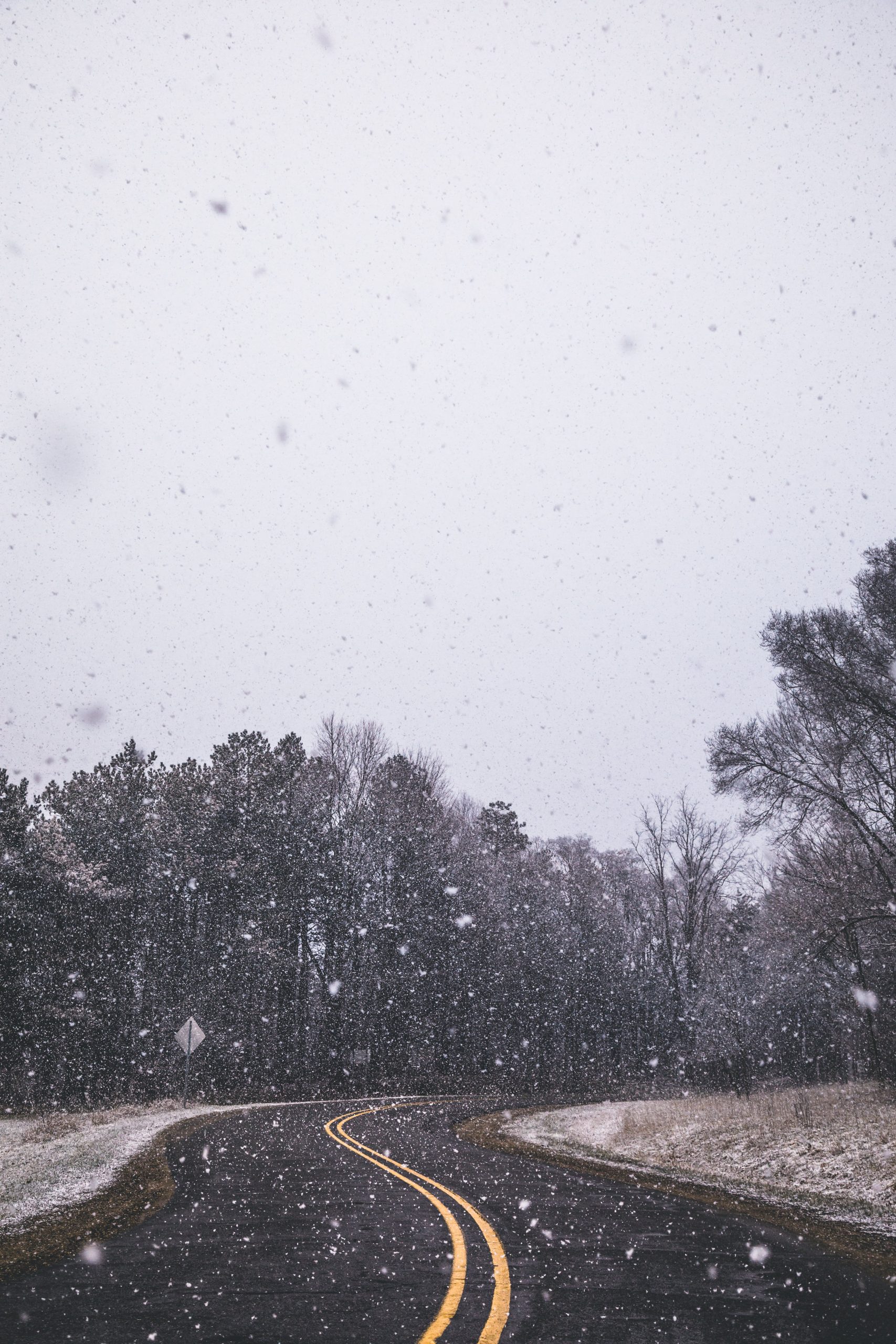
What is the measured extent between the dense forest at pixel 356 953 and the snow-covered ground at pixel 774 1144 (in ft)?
17.7

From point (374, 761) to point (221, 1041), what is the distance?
16069 mm

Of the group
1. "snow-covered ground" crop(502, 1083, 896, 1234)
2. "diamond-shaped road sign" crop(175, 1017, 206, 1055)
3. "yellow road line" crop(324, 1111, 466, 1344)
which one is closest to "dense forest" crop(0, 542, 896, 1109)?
"snow-covered ground" crop(502, 1083, 896, 1234)

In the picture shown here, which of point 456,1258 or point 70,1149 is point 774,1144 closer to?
point 456,1258

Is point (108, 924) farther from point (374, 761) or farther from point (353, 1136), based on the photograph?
point (353, 1136)

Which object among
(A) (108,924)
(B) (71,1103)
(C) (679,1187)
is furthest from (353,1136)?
(A) (108,924)

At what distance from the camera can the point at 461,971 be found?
48125 mm

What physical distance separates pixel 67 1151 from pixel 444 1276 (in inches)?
525

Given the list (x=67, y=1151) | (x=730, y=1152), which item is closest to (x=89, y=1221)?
(x=67, y=1151)

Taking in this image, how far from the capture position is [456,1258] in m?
7.44

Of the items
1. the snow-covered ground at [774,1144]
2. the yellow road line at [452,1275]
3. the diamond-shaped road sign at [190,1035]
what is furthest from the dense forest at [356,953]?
the yellow road line at [452,1275]

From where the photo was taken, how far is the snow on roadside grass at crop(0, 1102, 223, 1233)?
414 inches

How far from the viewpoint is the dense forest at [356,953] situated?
118 ft

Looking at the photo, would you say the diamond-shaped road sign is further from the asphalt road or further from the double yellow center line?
the asphalt road

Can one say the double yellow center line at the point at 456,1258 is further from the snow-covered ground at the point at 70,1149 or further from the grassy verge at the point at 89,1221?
the snow-covered ground at the point at 70,1149
